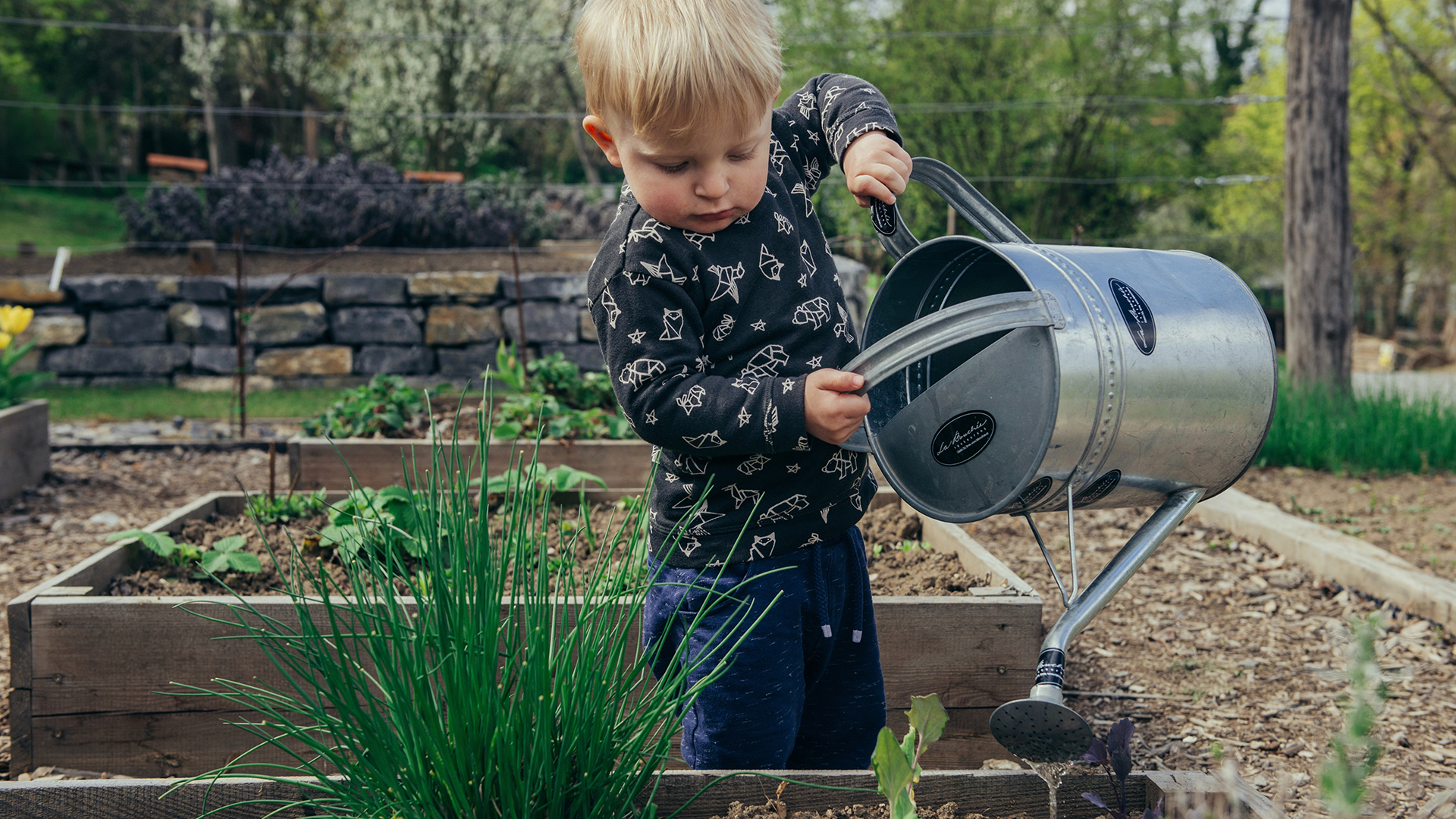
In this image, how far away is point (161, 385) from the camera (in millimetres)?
6902

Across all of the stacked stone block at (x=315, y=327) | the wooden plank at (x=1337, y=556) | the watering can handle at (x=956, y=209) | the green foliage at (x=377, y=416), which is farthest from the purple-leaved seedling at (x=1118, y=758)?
the stacked stone block at (x=315, y=327)

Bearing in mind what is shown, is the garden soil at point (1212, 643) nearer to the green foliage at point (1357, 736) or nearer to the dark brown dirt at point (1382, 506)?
the dark brown dirt at point (1382, 506)

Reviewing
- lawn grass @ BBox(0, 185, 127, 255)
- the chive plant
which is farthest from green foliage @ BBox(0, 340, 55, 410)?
lawn grass @ BBox(0, 185, 127, 255)

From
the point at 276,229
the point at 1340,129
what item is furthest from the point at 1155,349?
the point at 276,229

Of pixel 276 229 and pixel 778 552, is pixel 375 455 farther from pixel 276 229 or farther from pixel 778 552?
pixel 276 229

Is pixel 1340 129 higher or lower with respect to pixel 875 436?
higher

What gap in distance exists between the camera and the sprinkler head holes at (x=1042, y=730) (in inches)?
35.9

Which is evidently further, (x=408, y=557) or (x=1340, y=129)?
(x=1340, y=129)

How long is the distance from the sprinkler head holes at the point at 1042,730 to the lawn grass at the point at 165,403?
5.71 m

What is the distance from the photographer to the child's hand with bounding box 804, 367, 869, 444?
43.2 inches

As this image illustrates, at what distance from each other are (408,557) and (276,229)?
21.0 feet

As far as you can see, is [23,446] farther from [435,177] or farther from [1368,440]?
[435,177]

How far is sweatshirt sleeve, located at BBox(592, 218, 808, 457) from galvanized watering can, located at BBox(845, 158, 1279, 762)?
5.6 inches

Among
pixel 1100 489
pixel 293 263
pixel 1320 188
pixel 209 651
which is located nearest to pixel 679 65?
pixel 1100 489
